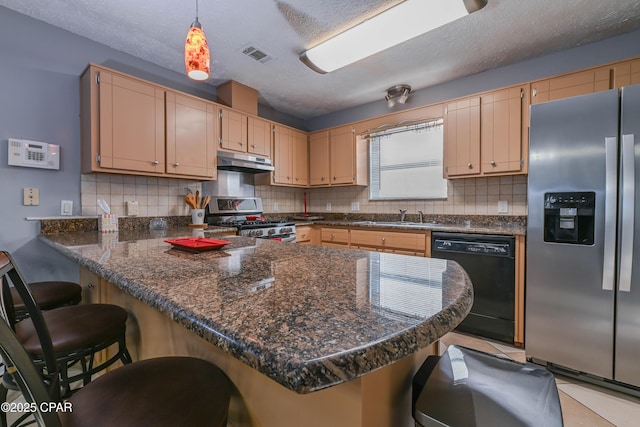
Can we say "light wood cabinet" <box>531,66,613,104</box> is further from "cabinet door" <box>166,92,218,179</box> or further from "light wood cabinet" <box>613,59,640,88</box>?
"cabinet door" <box>166,92,218,179</box>

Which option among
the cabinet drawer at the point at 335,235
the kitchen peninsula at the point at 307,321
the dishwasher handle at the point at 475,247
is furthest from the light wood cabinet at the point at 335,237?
the kitchen peninsula at the point at 307,321

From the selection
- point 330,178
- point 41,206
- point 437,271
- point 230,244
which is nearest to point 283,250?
point 230,244

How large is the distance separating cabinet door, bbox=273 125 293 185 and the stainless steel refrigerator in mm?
2653

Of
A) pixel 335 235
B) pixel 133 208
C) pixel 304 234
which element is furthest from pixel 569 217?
pixel 133 208

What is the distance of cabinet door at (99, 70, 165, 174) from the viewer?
2158 millimetres

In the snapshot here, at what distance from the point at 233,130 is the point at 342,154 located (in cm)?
144

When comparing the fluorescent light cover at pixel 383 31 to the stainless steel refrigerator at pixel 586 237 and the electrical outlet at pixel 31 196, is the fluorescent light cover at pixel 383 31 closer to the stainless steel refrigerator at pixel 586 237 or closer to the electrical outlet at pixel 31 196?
the stainless steel refrigerator at pixel 586 237

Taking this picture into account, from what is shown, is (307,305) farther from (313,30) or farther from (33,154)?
(33,154)

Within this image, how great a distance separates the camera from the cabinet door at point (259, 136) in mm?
3240

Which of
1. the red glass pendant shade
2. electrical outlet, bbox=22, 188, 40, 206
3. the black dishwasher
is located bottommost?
the black dishwasher

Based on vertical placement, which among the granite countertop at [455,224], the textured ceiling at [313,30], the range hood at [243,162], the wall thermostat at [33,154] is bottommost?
the granite countertop at [455,224]

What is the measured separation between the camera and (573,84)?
223cm

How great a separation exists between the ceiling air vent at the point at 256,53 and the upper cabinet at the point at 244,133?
25.8 inches

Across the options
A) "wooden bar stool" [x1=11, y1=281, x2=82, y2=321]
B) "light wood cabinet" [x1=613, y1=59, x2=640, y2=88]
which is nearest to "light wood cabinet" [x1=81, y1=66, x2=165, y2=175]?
"wooden bar stool" [x1=11, y1=281, x2=82, y2=321]
